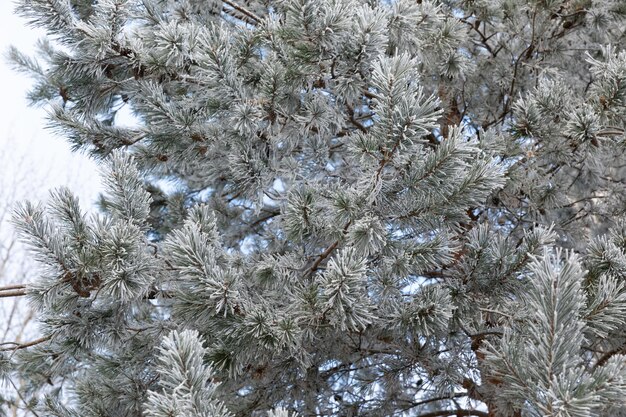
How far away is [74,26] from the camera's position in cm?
247

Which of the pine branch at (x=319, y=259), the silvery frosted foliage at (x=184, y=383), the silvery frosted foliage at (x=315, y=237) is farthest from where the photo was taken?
the pine branch at (x=319, y=259)

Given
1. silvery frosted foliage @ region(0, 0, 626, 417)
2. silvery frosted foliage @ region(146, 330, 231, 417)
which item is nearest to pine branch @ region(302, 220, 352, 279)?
silvery frosted foliage @ region(0, 0, 626, 417)

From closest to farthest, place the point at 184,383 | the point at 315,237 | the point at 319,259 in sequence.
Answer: the point at 184,383 < the point at 315,237 < the point at 319,259

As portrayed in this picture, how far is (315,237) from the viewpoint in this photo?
8.03 ft

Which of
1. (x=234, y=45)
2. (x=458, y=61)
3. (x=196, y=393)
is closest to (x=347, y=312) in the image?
(x=196, y=393)

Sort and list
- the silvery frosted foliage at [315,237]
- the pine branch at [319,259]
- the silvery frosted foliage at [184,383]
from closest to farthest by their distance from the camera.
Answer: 1. the silvery frosted foliage at [184,383]
2. the silvery frosted foliage at [315,237]
3. the pine branch at [319,259]

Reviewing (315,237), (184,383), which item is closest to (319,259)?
(315,237)

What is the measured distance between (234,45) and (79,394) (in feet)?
5.54

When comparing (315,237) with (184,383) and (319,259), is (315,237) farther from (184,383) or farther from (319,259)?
(184,383)

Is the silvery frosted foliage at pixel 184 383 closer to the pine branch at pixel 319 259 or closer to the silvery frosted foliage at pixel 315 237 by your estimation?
the silvery frosted foliage at pixel 315 237

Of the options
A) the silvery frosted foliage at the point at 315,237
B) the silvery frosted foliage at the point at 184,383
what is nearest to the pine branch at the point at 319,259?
the silvery frosted foliage at the point at 315,237

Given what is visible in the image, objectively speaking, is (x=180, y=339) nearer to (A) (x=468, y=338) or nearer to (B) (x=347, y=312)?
(B) (x=347, y=312)

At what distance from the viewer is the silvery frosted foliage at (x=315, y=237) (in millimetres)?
1938

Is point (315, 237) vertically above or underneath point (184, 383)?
above
